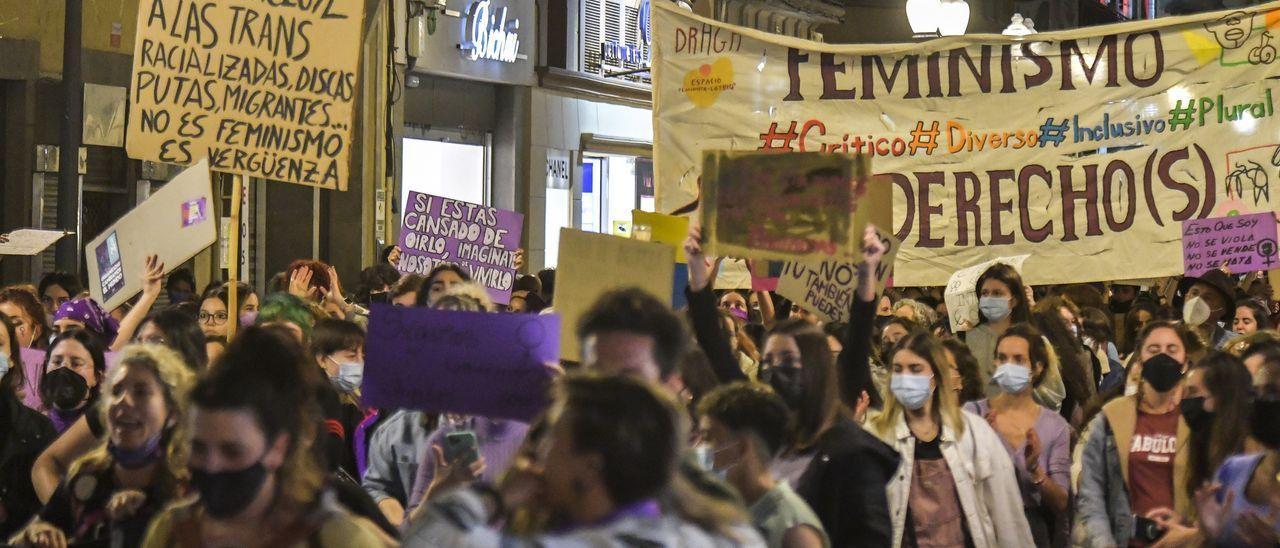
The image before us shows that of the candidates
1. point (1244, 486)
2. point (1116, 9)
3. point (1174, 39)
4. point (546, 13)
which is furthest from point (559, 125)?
point (1116, 9)

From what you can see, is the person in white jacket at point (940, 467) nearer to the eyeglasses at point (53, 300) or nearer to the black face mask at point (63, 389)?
the black face mask at point (63, 389)

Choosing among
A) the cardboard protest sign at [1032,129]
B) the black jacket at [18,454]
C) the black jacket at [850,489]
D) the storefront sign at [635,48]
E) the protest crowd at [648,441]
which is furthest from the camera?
the storefront sign at [635,48]

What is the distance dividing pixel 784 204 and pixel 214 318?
3.66 meters

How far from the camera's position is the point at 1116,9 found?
47438 millimetres

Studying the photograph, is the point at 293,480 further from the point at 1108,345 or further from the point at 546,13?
the point at 546,13

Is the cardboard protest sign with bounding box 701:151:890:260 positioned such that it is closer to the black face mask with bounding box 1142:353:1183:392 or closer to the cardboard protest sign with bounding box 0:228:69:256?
the black face mask with bounding box 1142:353:1183:392

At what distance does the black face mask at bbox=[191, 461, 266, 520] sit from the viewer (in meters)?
3.35

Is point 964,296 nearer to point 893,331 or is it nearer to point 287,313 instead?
point 893,331

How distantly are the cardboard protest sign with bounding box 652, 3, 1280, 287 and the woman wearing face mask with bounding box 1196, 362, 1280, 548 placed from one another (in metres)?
6.82

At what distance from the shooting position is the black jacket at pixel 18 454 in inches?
218

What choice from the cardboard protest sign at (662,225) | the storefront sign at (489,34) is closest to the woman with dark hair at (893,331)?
the cardboard protest sign at (662,225)

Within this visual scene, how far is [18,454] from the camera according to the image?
18.9ft

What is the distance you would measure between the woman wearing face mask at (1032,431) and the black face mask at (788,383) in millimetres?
1614

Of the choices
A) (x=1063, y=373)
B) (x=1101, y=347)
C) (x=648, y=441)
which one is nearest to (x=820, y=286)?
(x=1063, y=373)
